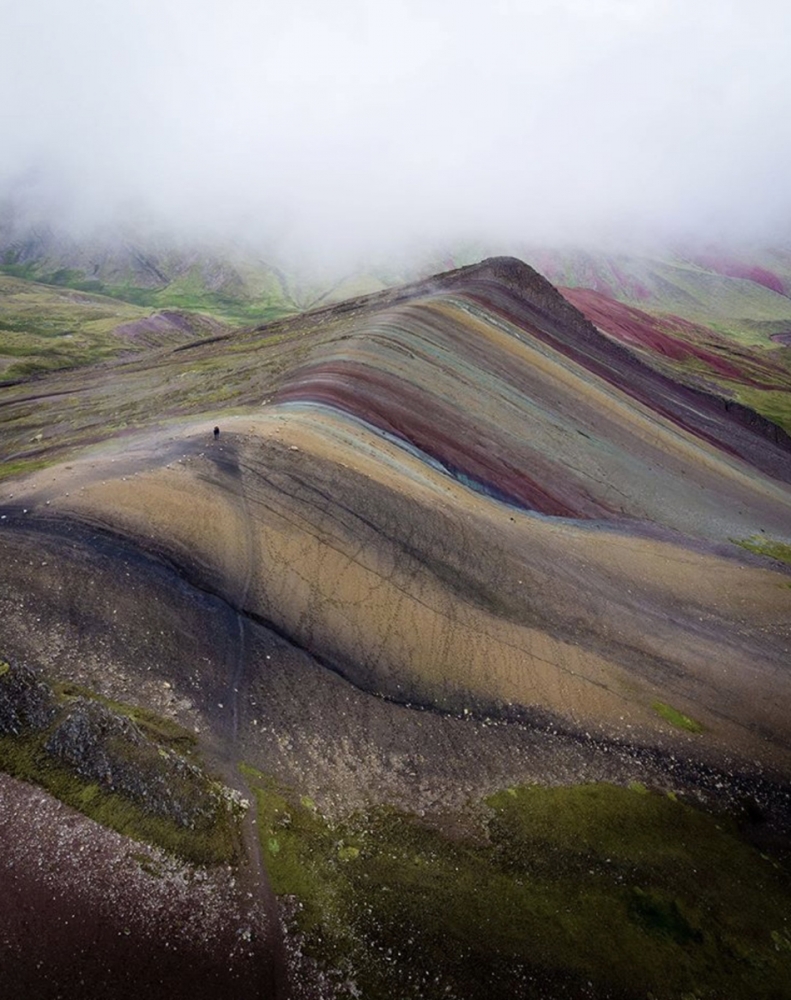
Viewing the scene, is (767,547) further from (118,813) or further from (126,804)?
(118,813)

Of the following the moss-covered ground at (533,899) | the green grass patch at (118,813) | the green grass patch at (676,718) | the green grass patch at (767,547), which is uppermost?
the green grass patch at (767,547)

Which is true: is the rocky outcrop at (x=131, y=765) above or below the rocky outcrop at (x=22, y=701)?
below

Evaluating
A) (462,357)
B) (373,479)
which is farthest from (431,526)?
(462,357)

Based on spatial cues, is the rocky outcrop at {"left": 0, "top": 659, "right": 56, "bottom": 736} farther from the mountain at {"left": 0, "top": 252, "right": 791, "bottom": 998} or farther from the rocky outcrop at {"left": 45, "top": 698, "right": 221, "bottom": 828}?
the rocky outcrop at {"left": 45, "top": 698, "right": 221, "bottom": 828}

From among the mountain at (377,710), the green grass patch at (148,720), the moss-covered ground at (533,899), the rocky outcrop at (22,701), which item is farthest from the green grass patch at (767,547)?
the rocky outcrop at (22,701)

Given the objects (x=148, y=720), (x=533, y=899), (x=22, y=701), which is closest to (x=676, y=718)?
(x=533, y=899)

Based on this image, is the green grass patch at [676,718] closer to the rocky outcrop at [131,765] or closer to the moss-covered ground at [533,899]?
the moss-covered ground at [533,899]
